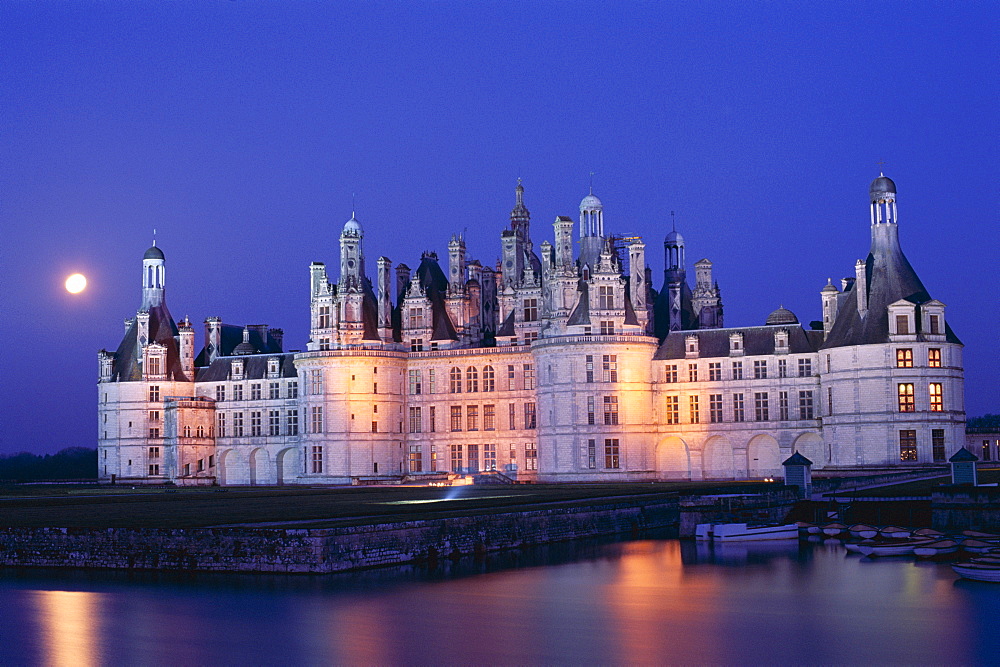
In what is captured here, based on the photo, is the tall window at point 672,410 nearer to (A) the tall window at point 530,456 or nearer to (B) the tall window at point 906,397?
(A) the tall window at point 530,456

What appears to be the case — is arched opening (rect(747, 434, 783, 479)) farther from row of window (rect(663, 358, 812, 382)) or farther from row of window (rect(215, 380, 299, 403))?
row of window (rect(215, 380, 299, 403))

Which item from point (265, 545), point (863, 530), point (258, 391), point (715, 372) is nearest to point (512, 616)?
point (265, 545)

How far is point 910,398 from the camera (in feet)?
221

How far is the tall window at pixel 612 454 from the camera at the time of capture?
74.2 m

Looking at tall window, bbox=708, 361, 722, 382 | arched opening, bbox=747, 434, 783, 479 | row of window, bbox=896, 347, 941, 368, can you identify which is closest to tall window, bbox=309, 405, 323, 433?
tall window, bbox=708, 361, 722, 382

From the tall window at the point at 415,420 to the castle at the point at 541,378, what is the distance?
0.15 m

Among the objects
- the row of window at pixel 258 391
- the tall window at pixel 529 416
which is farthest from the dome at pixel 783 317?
the row of window at pixel 258 391

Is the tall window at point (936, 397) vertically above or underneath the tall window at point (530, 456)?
above

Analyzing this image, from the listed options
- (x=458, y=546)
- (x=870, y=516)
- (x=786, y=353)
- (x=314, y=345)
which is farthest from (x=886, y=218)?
(x=458, y=546)

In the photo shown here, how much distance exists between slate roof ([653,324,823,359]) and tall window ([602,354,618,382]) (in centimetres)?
336

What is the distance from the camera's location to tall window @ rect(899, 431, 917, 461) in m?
66.9

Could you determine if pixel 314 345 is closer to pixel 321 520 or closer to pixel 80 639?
pixel 321 520

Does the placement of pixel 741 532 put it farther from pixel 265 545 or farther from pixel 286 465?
pixel 286 465

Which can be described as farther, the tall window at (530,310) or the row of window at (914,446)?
the tall window at (530,310)
